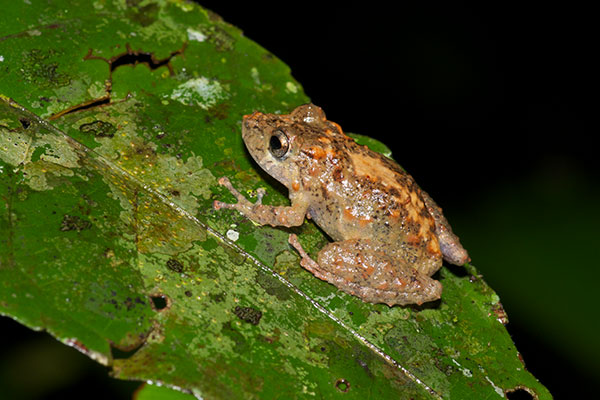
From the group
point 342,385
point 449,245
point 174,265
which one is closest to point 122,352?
point 174,265

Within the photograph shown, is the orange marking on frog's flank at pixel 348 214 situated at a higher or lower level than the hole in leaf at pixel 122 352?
higher

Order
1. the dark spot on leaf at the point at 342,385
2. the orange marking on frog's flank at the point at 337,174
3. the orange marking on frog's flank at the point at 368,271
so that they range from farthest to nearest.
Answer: the orange marking on frog's flank at the point at 337,174
the orange marking on frog's flank at the point at 368,271
the dark spot on leaf at the point at 342,385

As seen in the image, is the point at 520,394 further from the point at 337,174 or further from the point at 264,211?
the point at 264,211

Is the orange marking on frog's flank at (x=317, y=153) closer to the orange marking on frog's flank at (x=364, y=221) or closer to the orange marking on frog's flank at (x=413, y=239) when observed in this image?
the orange marking on frog's flank at (x=364, y=221)

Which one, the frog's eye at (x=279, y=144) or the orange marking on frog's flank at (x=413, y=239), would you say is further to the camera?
the frog's eye at (x=279, y=144)

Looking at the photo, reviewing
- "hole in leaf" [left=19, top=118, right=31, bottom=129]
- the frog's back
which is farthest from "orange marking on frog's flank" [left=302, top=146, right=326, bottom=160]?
"hole in leaf" [left=19, top=118, right=31, bottom=129]

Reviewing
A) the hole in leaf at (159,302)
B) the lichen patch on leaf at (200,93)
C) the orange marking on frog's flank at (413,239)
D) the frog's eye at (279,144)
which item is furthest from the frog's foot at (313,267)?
the lichen patch on leaf at (200,93)

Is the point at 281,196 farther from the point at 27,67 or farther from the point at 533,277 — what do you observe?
the point at 533,277
